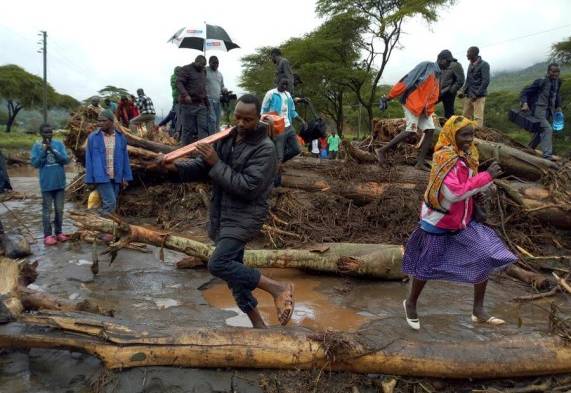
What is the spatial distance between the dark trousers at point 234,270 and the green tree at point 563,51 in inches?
1477

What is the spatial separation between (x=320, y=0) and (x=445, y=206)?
24.4 m

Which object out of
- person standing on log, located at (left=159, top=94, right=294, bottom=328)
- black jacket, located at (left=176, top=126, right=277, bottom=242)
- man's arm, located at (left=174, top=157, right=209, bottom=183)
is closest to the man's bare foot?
person standing on log, located at (left=159, top=94, right=294, bottom=328)

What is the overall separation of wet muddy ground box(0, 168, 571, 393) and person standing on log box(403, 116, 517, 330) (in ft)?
1.64

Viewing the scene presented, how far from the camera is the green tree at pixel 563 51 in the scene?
109 ft

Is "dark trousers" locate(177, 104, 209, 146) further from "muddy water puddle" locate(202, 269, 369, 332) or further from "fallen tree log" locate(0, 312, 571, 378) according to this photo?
"fallen tree log" locate(0, 312, 571, 378)

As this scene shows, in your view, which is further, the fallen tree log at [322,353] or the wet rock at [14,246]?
the wet rock at [14,246]

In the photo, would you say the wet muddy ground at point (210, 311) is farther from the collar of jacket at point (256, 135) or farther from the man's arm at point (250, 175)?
the collar of jacket at point (256, 135)

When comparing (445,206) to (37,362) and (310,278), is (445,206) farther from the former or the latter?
(37,362)

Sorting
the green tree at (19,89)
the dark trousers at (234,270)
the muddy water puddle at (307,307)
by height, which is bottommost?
the muddy water puddle at (307,307)

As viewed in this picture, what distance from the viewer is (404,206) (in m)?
6.73

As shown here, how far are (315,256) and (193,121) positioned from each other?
4.21 metres

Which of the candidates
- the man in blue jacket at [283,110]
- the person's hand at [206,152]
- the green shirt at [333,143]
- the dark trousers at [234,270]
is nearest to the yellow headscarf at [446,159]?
the dark trousers at [234,270]

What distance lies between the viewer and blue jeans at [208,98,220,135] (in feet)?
28.9

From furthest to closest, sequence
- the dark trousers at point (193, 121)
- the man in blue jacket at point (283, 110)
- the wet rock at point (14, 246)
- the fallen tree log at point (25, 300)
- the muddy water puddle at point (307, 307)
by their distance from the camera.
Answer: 1. the dark trousers at point (193, 121)
2. the man in blue jacket at point (283, 110)
3. the wet rock at point (14, 246)
4. the muddy water puddle at point (307, 307)
5. the fallen tree log at point (25, 300)
